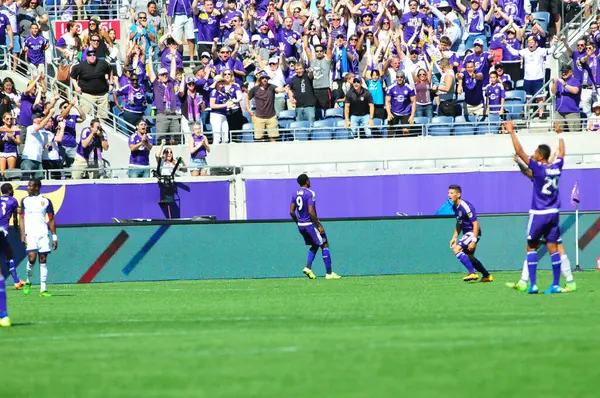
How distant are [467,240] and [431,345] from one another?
36.1 ft

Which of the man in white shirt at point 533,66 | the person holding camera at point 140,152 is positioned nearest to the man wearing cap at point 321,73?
the person holding camera at point 140,152

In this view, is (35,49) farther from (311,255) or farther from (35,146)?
(311,255)

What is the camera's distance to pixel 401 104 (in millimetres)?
30203

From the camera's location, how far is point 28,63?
101 feet

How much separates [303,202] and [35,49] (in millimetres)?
10671

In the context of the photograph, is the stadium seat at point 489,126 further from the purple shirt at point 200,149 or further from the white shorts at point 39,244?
the white shorts at point 39,244

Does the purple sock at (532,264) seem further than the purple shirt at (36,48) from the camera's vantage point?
No

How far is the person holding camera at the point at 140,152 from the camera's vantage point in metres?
A: 28.7

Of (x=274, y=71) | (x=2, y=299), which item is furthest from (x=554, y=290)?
(x=274, y=71)

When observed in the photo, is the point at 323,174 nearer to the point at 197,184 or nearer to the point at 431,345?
the point at 197,184

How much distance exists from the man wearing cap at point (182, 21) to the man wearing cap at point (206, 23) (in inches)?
8.5

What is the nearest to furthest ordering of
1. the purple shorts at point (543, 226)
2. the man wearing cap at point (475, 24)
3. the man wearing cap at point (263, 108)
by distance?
the purple shorts at point (543, 226)
the man wearing cap at point (263, 108)
the man wearing cap at point (475, 24)

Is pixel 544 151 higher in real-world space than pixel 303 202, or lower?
higher

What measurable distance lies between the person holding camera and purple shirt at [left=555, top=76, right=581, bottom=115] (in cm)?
1030
